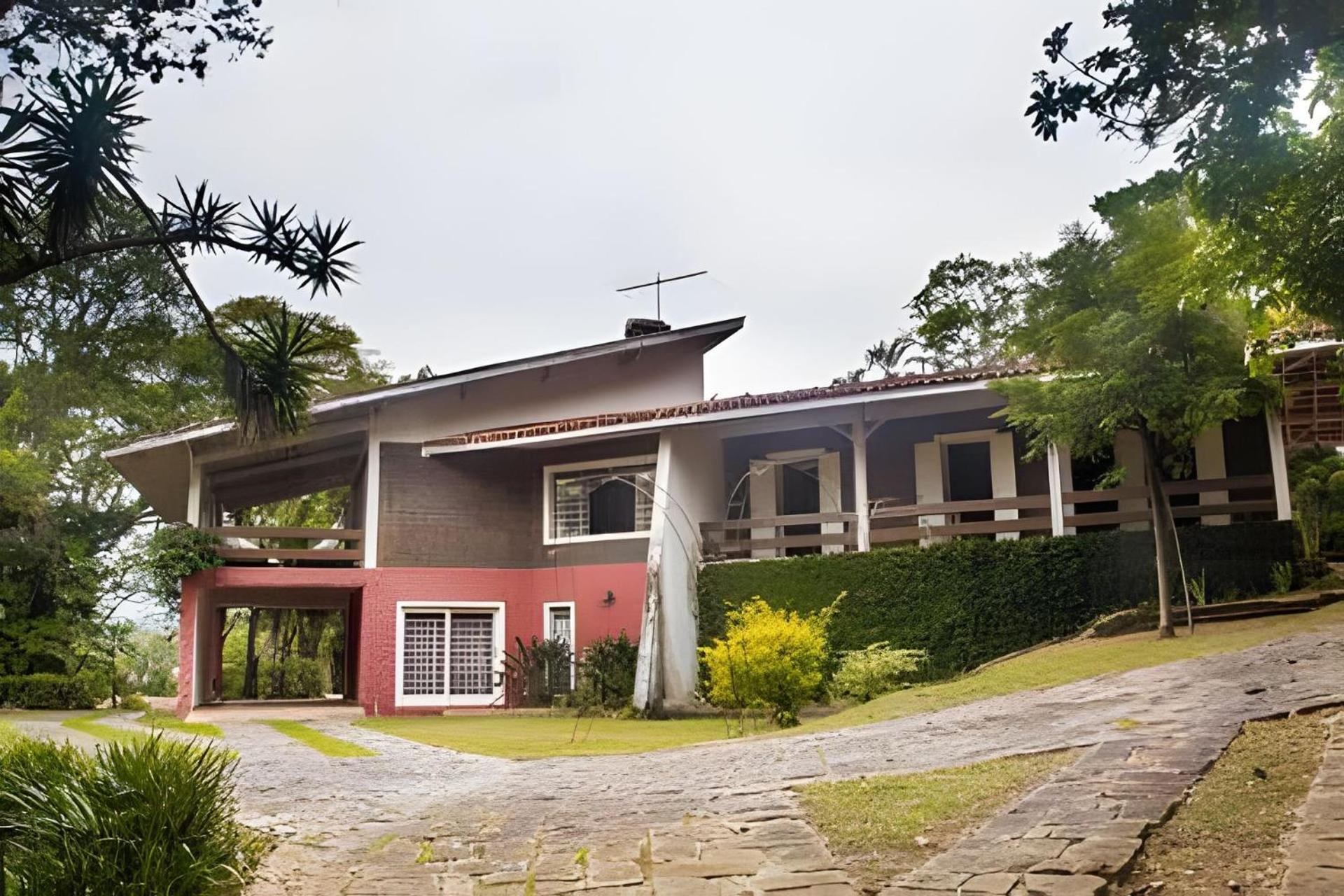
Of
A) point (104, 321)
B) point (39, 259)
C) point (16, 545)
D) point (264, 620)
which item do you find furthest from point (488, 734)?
point (264, 620)

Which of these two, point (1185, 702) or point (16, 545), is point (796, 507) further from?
point (16, 545)

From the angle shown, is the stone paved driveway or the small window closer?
the stone paved driveway

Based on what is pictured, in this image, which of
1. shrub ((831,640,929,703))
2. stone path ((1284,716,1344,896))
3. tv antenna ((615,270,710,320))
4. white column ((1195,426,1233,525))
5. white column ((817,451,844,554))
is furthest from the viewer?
tv antenna ((615,270,710,320))

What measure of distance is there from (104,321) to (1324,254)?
10865 mm

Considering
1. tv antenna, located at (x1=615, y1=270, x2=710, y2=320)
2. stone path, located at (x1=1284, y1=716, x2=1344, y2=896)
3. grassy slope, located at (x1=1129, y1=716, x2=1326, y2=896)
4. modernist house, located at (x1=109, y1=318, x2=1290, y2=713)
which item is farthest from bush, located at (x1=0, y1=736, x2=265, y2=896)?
tv antenna, located at (x1=615, y1=270, x2=710, y2=320)

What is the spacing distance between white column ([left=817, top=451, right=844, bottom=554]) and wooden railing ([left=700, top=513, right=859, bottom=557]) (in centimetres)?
3

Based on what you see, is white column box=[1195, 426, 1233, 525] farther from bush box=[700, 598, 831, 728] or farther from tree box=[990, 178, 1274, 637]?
bush box=[700, 598, 831, 728]

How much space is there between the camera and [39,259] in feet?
26.1

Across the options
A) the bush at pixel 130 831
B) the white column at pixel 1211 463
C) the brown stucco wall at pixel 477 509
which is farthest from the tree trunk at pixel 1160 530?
the bush at pixel 130 831

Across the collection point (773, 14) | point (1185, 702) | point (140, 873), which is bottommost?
point (140, 873)

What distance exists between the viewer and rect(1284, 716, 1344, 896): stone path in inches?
220

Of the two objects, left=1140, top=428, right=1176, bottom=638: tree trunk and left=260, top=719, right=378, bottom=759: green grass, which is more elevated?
left=1140, top=428, right=1176, bottom=638: tree trunk

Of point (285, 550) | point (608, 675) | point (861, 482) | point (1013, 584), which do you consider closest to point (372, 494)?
point (285, 550)

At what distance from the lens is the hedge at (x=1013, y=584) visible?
16047 mm
